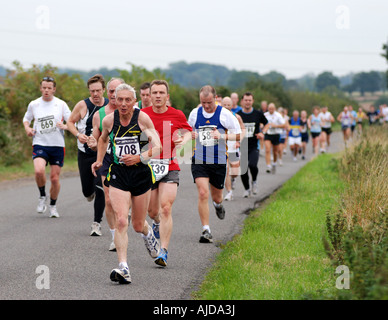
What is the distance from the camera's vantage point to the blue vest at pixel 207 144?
9938 millimetres

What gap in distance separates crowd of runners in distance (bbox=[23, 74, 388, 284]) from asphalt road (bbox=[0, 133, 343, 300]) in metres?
0.25

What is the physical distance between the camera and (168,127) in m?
8.58

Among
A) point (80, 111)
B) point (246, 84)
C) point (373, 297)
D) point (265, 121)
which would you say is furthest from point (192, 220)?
point (246, 84)

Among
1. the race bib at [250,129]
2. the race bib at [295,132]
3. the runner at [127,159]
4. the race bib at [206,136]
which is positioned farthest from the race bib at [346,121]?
the runner at [127,159]

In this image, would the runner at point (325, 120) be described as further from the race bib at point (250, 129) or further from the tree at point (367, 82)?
the tree at point (367, 82)

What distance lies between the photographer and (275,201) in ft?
45.2

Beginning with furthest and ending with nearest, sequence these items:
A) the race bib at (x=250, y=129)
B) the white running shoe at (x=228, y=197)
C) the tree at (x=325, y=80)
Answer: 1. the tree at (x=325, y=80)
2. the race bib at (x=250, y=129)
3. the white running shoe at (x=228, y=197)

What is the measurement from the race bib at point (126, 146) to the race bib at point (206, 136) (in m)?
2.70

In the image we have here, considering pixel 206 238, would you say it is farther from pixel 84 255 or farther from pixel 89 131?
pixel 89 131

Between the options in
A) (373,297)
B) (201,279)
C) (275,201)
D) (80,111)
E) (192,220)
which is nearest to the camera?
(373,297)

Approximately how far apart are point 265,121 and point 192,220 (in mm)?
4196

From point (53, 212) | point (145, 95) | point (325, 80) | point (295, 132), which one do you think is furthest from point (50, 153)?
point (325, 80)

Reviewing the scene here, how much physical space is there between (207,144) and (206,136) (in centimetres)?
11
